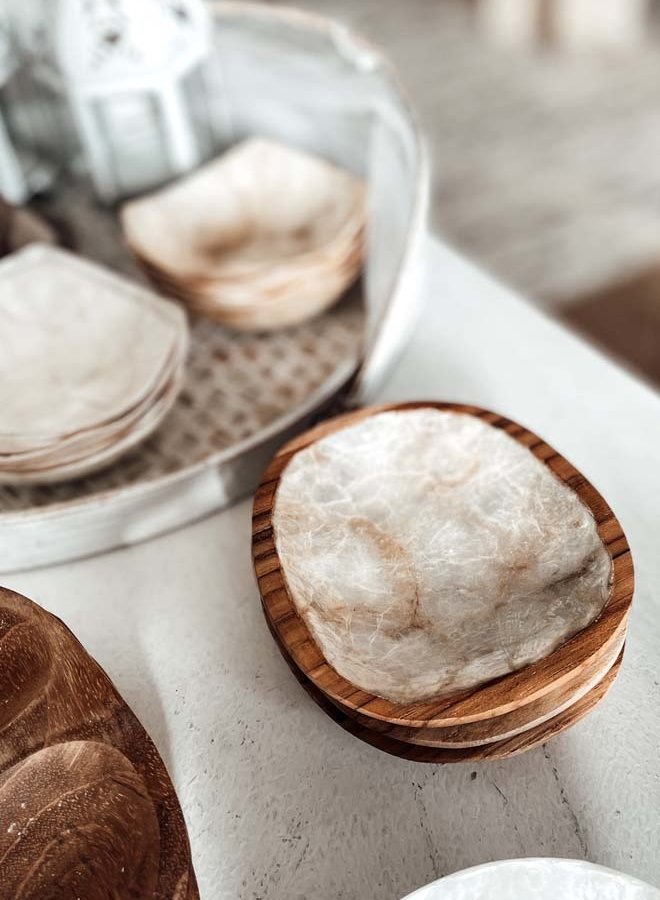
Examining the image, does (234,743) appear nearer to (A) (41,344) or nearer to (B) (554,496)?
(B) (554,496)

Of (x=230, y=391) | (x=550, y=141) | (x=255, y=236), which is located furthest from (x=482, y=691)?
(x=550, y=141)

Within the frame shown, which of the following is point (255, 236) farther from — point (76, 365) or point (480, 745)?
point (480, 745)

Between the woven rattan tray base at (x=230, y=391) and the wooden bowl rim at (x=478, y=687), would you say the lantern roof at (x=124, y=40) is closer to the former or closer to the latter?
the woven rattan tray base at (x=230, y=391)

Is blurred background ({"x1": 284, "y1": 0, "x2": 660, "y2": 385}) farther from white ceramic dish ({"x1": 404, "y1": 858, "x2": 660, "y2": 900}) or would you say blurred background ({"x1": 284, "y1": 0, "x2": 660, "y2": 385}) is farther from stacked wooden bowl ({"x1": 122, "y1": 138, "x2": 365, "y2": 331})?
white ceramic dish ({"x1": 404, "y1": 858, "x2": 660, "y2": 900})

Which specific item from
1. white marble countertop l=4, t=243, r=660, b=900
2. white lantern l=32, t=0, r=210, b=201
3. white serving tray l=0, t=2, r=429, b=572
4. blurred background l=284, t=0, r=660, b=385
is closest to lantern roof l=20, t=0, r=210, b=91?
white lantern l=32, t=0, r=210, b=201

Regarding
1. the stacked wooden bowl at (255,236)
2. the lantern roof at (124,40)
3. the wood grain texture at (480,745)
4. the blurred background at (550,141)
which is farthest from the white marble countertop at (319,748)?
the blurred background at (550,141)
